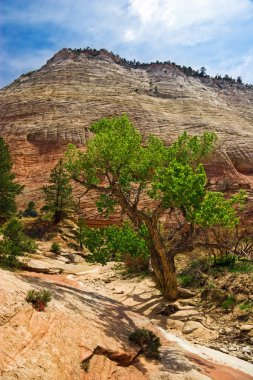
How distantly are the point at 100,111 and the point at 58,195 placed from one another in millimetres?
33284

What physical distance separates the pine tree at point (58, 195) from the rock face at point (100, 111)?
695 cm

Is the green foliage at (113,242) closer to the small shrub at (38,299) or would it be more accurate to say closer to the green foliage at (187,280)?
the green foliage at (187,280)

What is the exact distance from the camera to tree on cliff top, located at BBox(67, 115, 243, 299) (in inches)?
627

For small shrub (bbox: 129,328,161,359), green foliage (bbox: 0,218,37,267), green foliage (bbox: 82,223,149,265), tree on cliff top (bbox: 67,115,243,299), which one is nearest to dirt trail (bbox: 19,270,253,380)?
small shrub (bbox: 129,328,161,359)

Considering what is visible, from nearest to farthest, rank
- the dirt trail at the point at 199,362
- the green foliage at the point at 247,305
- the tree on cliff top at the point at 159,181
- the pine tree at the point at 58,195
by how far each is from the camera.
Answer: the dirt trail at the point at 199,362, the green foliage at the point at 247,305, the tree on cliff top at the point at 159,181, the pine tree at the point at 58,195

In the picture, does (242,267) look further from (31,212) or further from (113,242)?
(31,212)

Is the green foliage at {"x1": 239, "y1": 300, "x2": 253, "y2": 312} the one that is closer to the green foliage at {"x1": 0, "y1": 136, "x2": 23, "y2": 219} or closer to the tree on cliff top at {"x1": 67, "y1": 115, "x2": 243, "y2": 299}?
the tree on cliff top at {"x1": 67, "y1": 115, "x2": 243, "y2": 299}

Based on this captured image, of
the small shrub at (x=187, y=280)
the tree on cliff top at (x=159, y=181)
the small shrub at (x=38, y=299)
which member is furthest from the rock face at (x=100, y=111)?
the small shrub at (x=38, y=299)

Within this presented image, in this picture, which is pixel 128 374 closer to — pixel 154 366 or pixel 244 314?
pixel 154 366

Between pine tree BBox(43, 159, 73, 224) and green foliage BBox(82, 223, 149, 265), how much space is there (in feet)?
81.2

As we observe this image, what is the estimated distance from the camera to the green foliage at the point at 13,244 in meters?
22.9

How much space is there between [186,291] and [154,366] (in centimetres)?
916

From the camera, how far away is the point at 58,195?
43500mm

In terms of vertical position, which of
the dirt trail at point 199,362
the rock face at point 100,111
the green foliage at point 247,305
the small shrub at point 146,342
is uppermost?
the rock face at point 100,111
